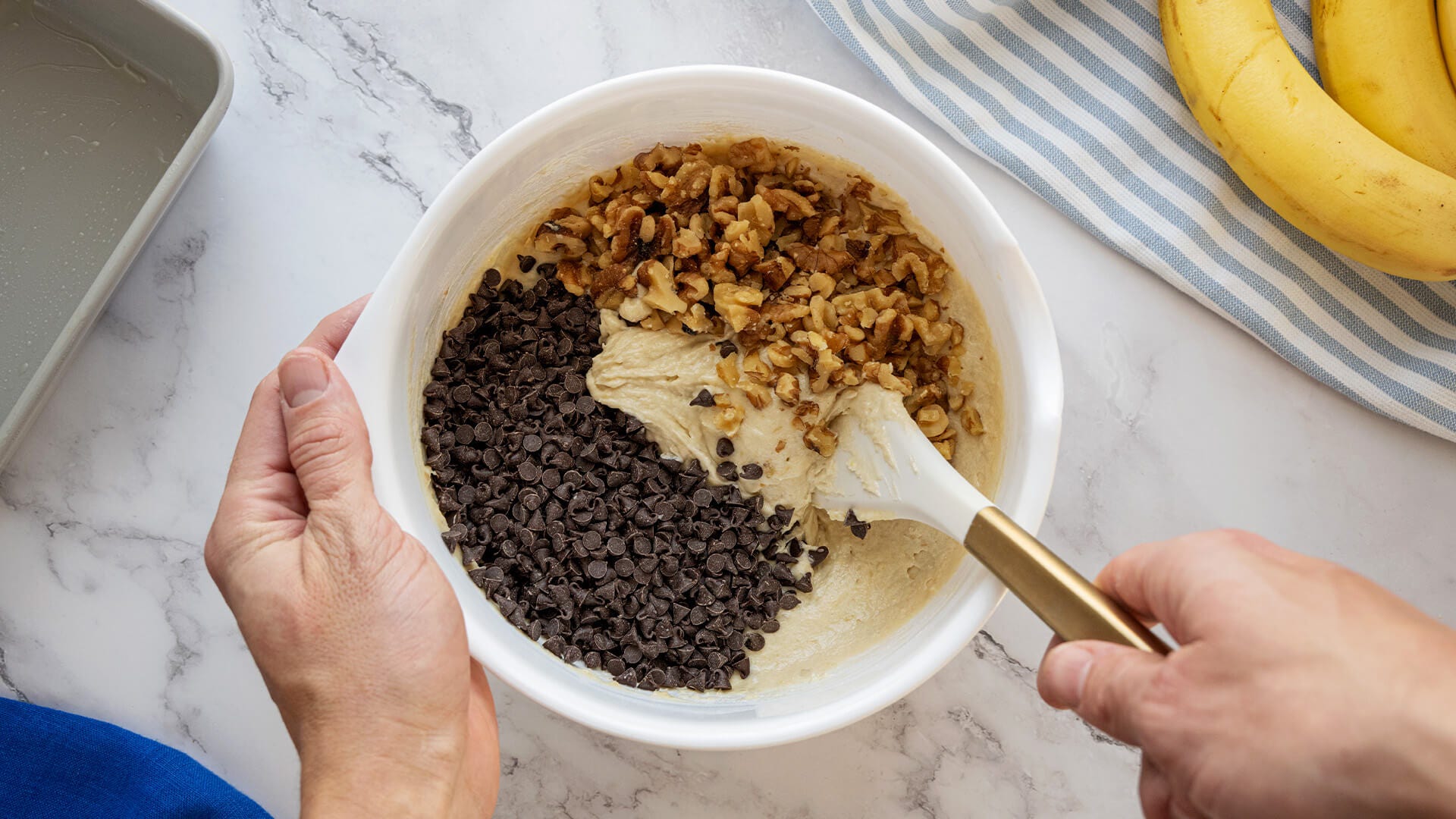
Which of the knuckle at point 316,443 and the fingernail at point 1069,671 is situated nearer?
the fingernail at point 1069,671

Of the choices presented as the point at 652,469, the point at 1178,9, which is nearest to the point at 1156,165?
the point at 1178,9

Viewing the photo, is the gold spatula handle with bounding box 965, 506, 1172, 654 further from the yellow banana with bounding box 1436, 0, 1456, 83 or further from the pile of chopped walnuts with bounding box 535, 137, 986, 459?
the yellow banana with bounding box 1436, 0, 1456, 83

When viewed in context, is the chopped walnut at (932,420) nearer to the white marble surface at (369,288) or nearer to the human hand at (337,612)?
the white marble surface at (369,288)

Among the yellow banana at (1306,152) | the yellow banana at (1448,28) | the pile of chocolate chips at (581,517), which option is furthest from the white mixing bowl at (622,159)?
the yellow banana at (1448,28)

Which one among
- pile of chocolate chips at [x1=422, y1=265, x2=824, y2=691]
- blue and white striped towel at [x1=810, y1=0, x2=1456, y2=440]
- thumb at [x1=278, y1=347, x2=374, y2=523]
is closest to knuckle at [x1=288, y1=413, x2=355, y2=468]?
thumb at [x1=278, y1=347, x2=374, y2=523]

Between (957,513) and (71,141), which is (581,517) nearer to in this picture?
(957,513)

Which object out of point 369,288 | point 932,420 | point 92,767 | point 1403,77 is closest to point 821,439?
point 932,420
